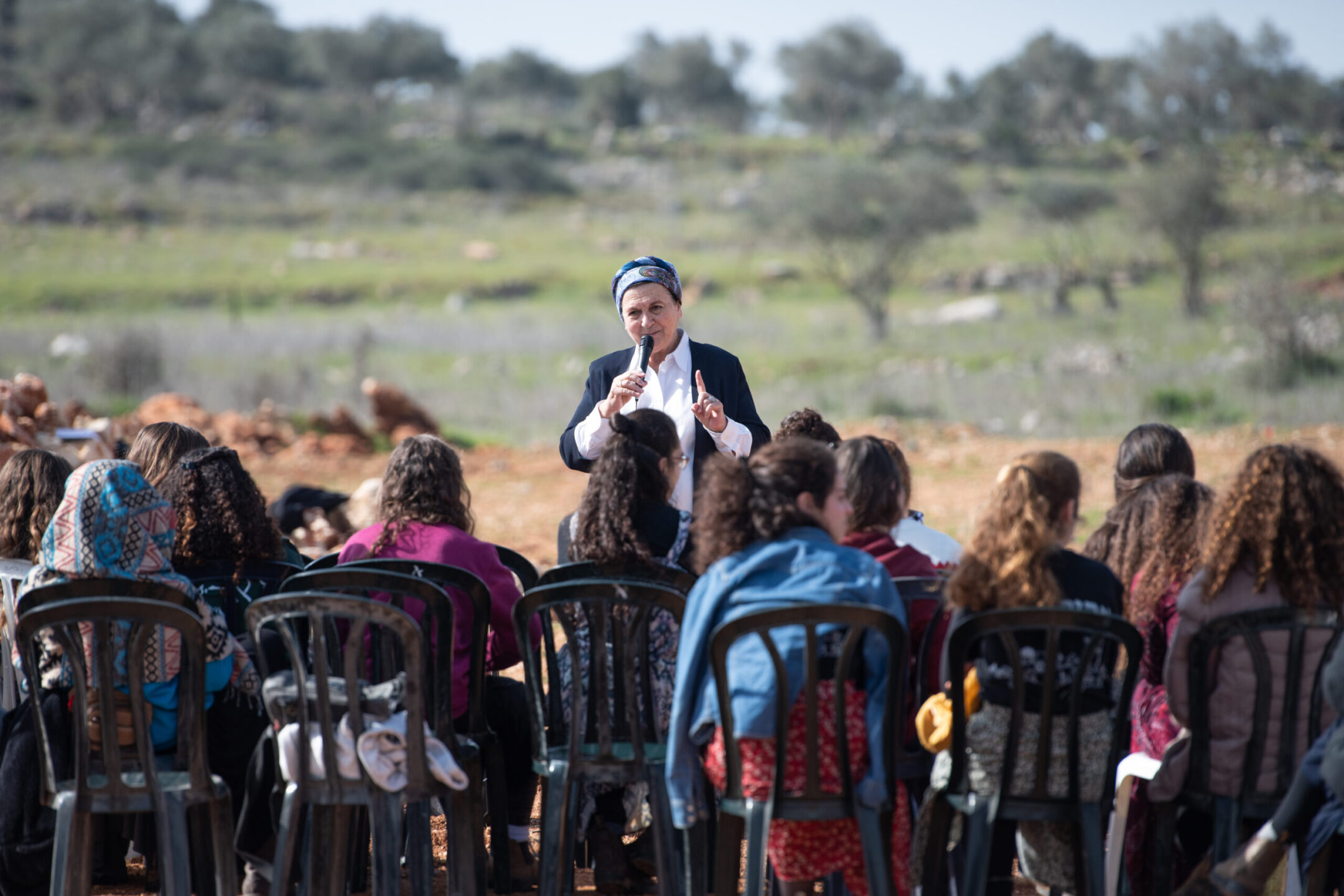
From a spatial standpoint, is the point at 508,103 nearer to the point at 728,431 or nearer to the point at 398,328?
the point at 398,328

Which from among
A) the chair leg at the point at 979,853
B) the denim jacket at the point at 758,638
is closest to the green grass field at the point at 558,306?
the chair leg at the point at 979,853

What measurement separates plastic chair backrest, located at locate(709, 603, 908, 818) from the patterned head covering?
1479mm

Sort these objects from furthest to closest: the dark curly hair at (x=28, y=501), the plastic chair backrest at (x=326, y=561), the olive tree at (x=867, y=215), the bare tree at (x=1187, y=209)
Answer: the olive tree at (x=867, y=215), the bare tree at (x=1187, y=209), the dark curly hair at (x=28, y=501), the plastic chair backrest at (x=326, y=561)

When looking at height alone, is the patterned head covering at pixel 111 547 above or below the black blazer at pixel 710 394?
below

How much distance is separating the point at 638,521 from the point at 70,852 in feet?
5.65

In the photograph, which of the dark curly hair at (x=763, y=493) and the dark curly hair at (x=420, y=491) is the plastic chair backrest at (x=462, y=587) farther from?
the dark curly hair at (x=763, y=493)

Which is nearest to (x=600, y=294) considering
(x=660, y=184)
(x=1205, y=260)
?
(x=1205, y=260)

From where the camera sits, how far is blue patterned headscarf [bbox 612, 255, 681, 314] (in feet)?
15.1

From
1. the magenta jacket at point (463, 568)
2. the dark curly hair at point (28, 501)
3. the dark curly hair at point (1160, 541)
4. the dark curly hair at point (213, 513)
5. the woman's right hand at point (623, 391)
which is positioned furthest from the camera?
the woman's right hand at point (623, 391)

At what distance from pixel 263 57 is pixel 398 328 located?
143ft

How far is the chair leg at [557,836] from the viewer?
348cm

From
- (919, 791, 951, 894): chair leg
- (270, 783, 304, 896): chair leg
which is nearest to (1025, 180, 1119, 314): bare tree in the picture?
(919, 791, 951, 894): chair leg

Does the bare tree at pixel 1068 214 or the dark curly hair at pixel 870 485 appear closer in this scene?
the dark curly hair at pixel 870 485

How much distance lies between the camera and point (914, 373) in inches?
880
